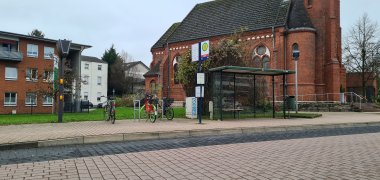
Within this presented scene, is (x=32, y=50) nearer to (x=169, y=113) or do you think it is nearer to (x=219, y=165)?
(x=169, y=113)

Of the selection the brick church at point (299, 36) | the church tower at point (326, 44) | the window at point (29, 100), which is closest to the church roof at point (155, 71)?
the brick church at point (299, 36)

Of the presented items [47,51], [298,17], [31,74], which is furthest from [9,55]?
[298,17]

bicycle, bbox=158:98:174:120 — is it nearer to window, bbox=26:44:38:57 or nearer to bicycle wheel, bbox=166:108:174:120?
bicycle wheel, bbox=166:108:174:120

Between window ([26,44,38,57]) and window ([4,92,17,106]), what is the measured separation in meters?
5.03


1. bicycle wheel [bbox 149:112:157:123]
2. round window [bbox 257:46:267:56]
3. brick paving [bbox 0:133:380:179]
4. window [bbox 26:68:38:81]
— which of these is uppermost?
round window [bbox 257:46:267:56]

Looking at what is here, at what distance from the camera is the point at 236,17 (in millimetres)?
42719

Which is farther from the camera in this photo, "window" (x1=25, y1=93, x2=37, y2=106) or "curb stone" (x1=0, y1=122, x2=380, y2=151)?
"window" (x1=25, y1=93, x2=37, y2=106)

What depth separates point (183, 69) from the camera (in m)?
22.0

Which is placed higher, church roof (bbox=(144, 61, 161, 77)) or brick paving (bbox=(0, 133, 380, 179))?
church roof (bbox=(144, 61, 161, 77))

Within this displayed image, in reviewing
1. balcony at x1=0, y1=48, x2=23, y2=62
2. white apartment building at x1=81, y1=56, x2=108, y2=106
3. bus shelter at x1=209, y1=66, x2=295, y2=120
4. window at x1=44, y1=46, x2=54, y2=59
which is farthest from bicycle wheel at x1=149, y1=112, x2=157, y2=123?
white apartment building at x1=81, y1=56, x2=108, y2=106

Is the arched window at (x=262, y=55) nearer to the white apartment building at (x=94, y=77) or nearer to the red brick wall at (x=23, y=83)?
the red brick wall at (x=23, y=83)

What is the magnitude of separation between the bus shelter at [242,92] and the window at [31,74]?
2681 cm

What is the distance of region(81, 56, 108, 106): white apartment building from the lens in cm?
7444

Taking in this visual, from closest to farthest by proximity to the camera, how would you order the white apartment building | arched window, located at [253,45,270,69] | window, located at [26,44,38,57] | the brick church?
the brick church
arched window, located at [253,45,270,69]
window, located at [26,44,38,57]
the white apartment building
